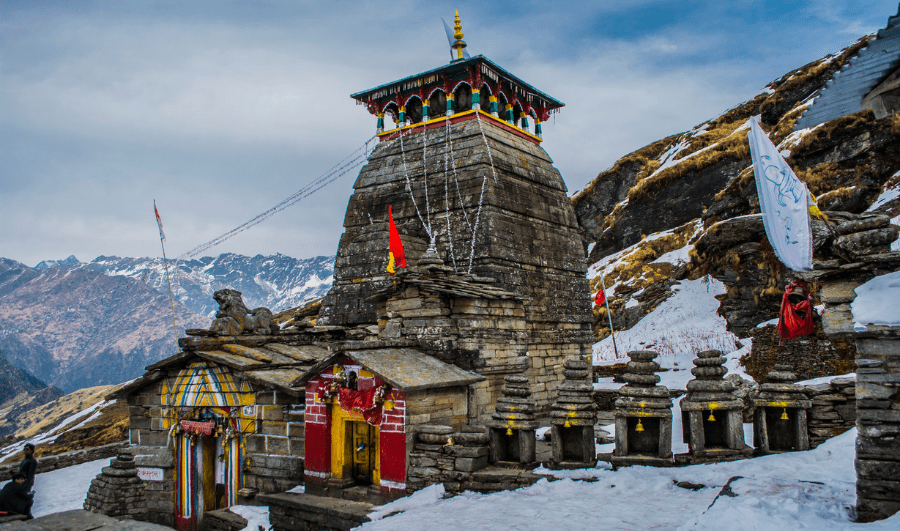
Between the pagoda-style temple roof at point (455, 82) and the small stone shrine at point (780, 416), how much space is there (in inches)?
590

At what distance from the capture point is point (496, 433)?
11.4 meters

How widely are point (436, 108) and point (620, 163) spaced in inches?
1249

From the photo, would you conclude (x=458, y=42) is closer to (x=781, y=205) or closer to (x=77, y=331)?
(x=781, y=205)

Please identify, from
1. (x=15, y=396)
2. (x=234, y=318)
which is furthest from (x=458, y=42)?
(x=15, y=396)

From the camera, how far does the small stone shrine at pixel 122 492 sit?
1580 centimetres

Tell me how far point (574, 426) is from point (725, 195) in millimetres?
22543

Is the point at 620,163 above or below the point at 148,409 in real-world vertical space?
above

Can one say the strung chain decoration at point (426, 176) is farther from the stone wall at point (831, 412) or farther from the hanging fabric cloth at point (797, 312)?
the stone wall at point (831, 412)

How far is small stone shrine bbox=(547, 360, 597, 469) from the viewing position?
1060 cm

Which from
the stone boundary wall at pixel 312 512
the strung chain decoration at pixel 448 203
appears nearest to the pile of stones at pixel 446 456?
the stone boundary wall at pixel 312 512

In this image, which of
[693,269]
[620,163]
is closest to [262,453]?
[693,269]

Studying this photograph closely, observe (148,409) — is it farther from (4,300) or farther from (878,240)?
(4,300)

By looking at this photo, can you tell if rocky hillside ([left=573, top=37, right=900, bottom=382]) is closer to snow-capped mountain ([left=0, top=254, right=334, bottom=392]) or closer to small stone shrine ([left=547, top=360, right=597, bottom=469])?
small stone shrine ([left=547, top=360, right=597, bottom=469])

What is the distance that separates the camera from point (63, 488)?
1984cm
